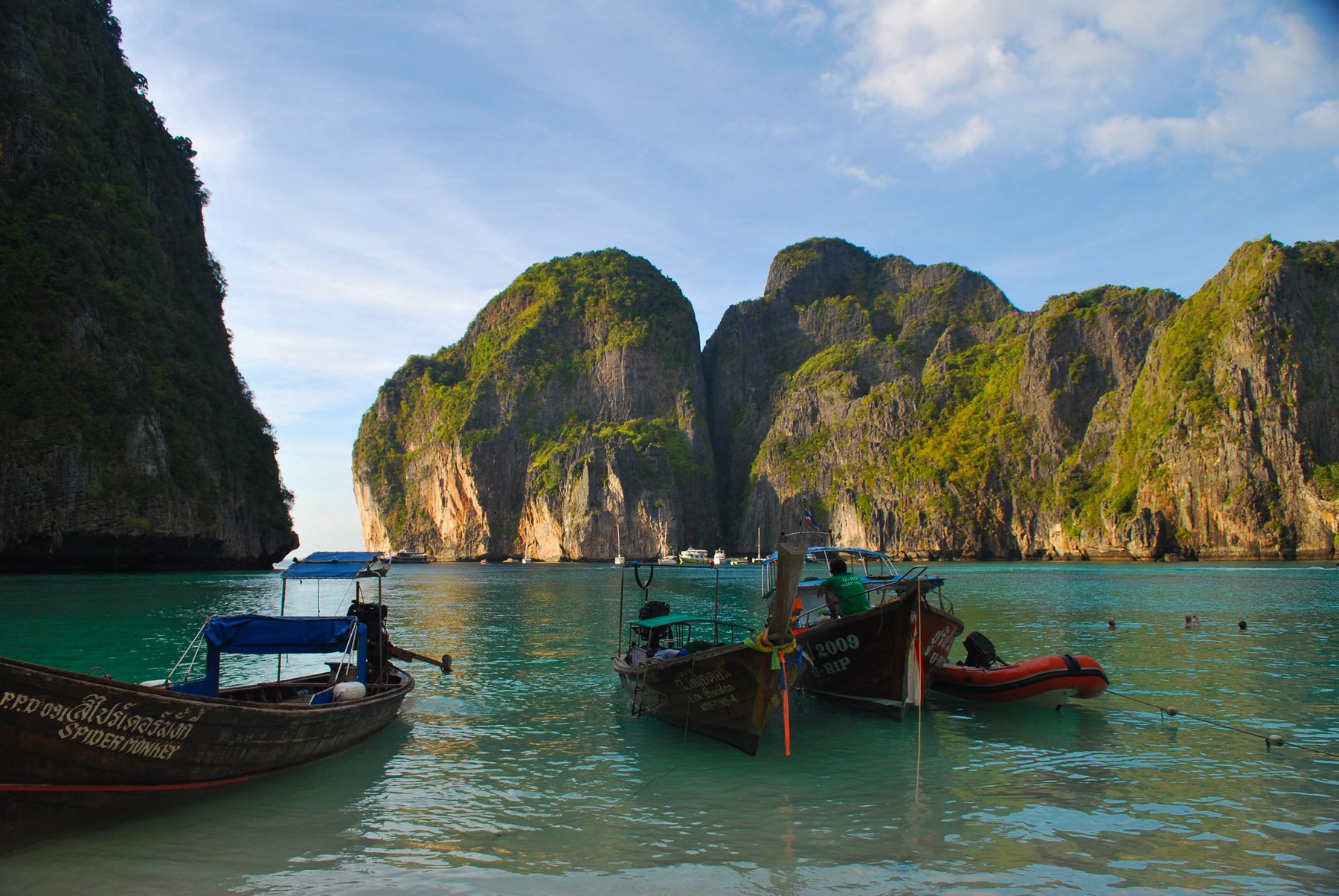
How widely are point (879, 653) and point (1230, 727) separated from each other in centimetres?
559

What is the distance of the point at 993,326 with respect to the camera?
146 metres

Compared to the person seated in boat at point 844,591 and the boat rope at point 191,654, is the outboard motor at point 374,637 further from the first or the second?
the person seated in boat at point 844,591

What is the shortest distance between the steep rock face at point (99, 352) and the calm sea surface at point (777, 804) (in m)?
36.5

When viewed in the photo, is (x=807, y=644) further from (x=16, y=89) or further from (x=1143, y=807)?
(x=16, y=89)

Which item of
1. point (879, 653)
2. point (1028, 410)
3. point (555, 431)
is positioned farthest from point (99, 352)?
point (1028, 410)

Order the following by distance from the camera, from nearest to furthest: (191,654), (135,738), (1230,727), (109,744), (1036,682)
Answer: (109,744), (135,738), (1230,727), (1036,682), (191,654)

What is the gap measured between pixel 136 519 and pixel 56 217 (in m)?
22.1

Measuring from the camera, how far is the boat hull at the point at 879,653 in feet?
43.1

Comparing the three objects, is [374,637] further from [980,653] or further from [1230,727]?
[1230,727]

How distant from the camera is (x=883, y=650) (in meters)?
13.5

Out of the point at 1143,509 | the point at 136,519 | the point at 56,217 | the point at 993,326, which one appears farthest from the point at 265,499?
the point at 993,326

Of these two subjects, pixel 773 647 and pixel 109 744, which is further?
pixel 773 647

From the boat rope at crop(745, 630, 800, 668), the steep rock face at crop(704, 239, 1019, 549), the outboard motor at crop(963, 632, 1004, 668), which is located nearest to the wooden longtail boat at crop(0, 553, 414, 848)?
the boat rope at crop(745, 630, 800, 668)

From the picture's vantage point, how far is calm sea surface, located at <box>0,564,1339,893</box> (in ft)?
23.2
